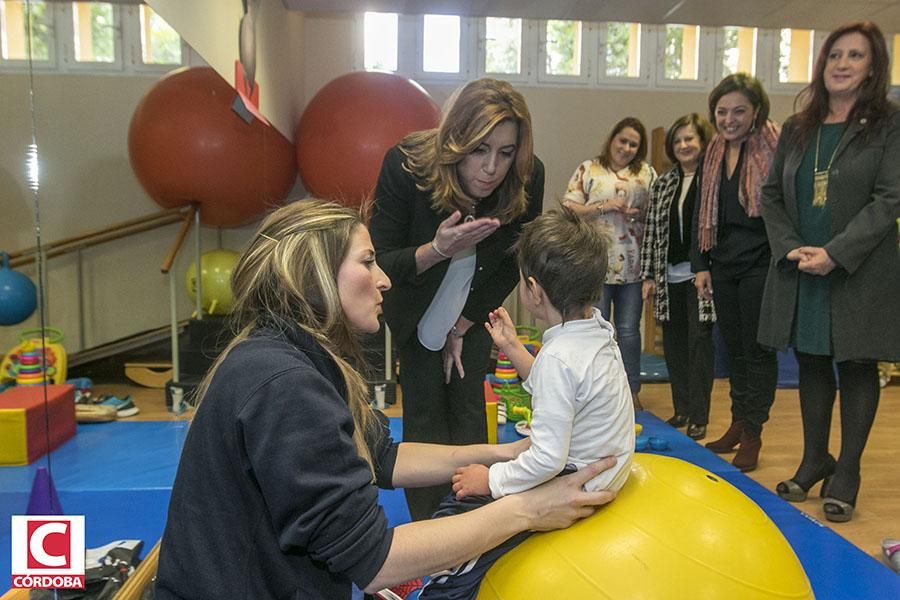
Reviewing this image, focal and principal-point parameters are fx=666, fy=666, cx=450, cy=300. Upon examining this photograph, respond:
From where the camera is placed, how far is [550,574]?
1243mm

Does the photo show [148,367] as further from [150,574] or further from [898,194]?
[898,194]

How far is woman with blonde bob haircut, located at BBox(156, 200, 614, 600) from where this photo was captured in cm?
89

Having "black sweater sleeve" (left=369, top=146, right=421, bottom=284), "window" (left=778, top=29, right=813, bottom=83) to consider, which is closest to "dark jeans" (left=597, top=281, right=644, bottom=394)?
"black sweater sleeve" (left=369, top=146, right=421, bottom=284)

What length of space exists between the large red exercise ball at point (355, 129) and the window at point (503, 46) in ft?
4.97

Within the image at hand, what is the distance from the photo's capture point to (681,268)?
10.5ft

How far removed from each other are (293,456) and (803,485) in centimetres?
220

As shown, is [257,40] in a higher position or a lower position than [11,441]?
higher

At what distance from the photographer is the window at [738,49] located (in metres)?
5.64

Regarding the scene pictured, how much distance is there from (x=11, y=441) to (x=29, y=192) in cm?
136

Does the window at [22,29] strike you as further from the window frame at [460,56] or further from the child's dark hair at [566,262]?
the window frame at [460,56]

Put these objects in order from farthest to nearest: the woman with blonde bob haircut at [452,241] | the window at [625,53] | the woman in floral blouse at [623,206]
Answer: the window at [625,53], the woman in floral blouse at [623,206], the woman with blonde bob haircut at [452,241]

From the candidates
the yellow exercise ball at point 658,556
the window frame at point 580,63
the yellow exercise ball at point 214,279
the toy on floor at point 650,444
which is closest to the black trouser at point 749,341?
the toy on floor at point 650,444

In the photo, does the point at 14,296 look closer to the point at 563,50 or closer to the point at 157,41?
the point at 157,41

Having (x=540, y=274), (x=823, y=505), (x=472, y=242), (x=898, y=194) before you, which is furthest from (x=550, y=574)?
(x=898, y=194)
